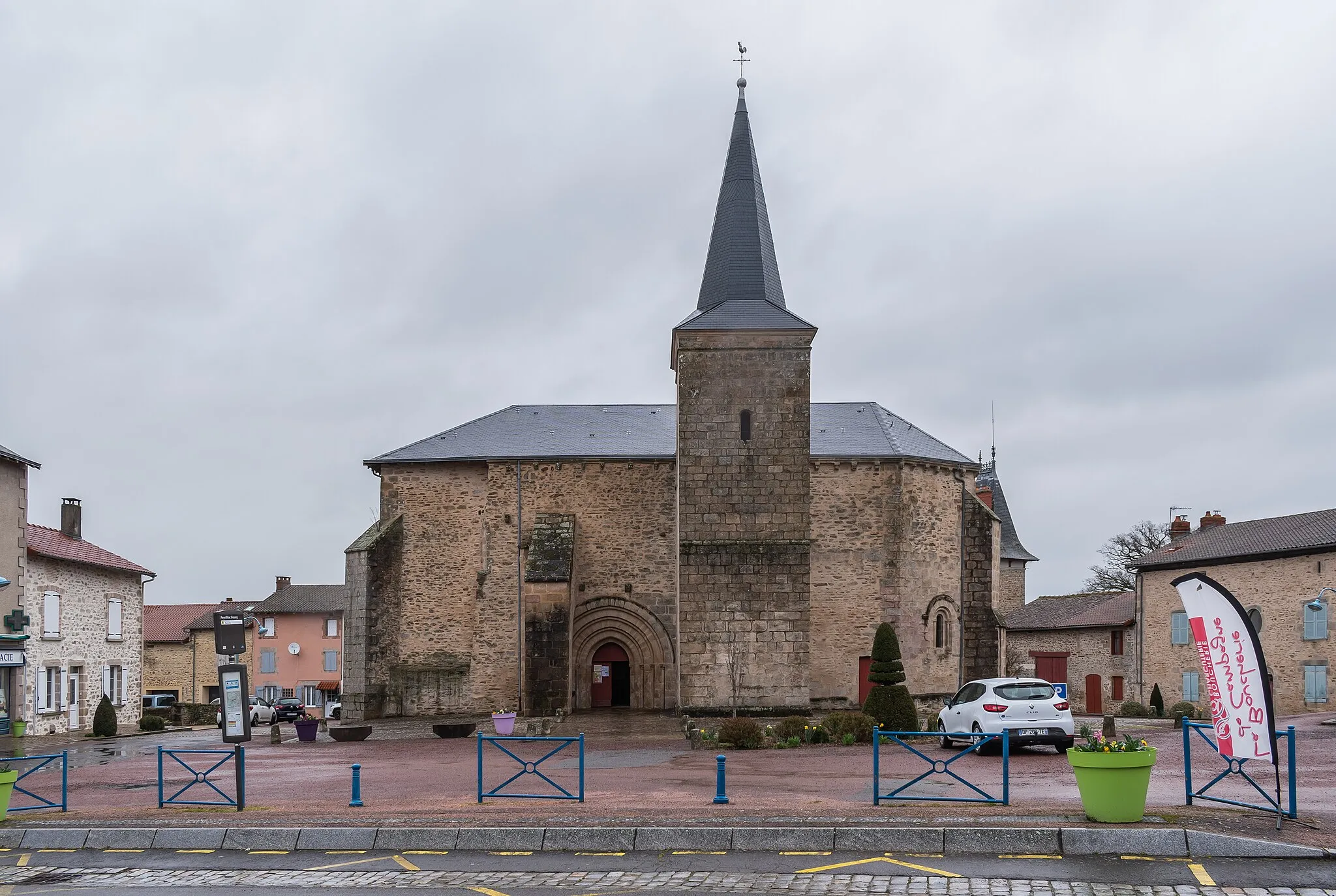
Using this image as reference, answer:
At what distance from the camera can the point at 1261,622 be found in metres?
24.6

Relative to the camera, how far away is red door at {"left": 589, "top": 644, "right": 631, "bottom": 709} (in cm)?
2588

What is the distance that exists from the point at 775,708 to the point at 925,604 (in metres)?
6.17

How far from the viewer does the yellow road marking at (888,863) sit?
23.8 feet

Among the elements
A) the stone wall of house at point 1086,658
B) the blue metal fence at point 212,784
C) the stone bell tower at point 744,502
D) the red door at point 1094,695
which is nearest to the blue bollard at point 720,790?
the blue metal fence at point 212,784

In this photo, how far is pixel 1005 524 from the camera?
40812mm

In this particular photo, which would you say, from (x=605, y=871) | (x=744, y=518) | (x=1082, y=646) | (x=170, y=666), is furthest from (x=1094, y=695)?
(x=170, y=666)

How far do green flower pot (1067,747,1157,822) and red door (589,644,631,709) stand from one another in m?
18.4

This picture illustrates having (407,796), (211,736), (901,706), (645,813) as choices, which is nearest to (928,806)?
(645,813)

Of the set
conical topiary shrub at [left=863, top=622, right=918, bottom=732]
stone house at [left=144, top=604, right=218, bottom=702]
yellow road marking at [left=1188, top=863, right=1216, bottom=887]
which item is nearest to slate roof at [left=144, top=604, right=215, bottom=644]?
stone house at [left=144, top=604, right=218, bottom=702]

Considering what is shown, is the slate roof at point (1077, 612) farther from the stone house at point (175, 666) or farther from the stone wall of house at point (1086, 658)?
the stone house at point (175, 666)

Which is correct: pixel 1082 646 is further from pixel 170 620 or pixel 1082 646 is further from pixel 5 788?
pixel 170 620

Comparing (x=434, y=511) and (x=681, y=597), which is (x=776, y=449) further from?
(x=434, y=511)

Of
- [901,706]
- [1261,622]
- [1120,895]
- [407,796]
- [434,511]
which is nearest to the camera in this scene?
[1120,895]

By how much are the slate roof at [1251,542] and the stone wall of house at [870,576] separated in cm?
638
